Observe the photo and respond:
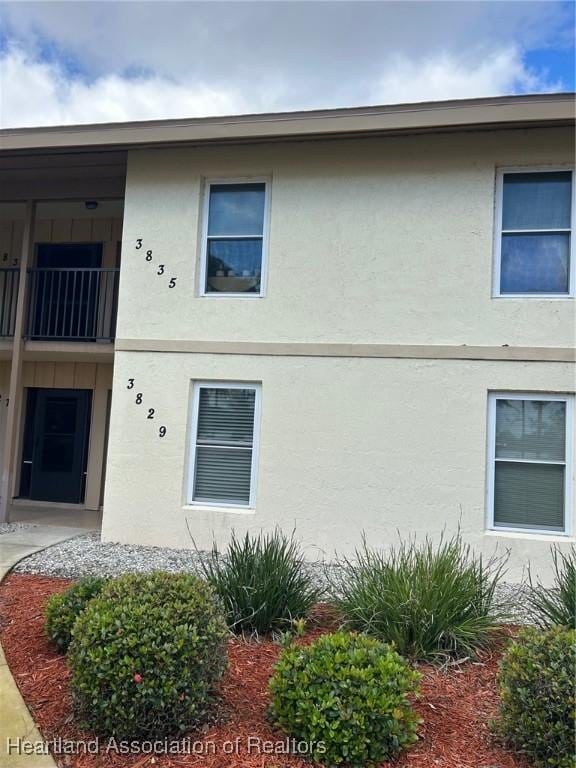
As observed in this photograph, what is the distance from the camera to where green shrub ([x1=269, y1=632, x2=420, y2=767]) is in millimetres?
2855

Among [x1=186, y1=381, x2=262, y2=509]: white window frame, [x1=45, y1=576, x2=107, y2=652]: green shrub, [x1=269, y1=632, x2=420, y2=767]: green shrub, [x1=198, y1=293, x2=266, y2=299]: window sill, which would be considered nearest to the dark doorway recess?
[x1=186, y1=381, x2=262, y2=509]: white window frame

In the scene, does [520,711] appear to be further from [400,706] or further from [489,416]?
[489,416]

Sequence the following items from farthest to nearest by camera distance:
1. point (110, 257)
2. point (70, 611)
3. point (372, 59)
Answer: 1. point (110, 257)
2. point (372, 59)
3. point (70, 611)

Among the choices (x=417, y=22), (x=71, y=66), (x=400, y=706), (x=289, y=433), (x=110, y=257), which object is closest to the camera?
(x=400, y=706)

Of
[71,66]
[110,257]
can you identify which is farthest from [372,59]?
[71,66]

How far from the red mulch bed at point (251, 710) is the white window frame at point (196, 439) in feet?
10.1

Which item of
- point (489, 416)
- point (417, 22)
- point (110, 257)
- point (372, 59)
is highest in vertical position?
point (372, 59)

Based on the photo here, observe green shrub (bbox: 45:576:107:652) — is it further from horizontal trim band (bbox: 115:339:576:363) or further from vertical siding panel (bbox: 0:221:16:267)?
vertical siding panel (bbox: 0:221:16:267)

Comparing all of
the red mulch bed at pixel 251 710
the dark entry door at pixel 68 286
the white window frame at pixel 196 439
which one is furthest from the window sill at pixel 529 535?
the dark entry door at pixel 68 286

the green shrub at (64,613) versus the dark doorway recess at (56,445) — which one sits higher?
the dark doorway recess at (56,445)

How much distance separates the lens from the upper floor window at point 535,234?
22.9 feet

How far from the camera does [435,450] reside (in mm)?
6992

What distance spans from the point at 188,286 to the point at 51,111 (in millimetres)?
11637

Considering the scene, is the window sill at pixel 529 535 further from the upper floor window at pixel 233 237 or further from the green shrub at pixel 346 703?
the upper floor window at pixel 233 237
